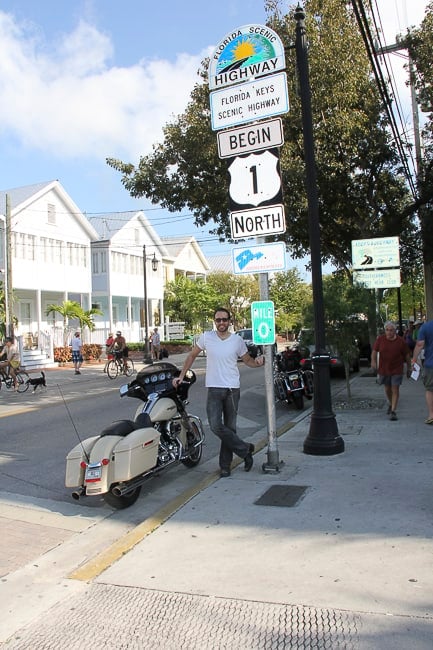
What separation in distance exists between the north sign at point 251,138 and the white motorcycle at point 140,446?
2.63m

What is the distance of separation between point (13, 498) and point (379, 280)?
9350 mm

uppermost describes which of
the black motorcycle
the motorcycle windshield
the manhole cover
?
the motorcycle windshield

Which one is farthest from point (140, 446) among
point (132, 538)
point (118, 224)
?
point (118, 224)

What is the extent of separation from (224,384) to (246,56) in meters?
3.79

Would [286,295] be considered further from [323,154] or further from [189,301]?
[323,154]

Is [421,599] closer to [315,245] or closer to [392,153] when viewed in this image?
[315,245]

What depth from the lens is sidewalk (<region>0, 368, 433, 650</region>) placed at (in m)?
3.22

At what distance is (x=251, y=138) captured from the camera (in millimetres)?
6594

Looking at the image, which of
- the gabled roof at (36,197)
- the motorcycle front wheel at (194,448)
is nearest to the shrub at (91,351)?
the gabled roof at (36,197)

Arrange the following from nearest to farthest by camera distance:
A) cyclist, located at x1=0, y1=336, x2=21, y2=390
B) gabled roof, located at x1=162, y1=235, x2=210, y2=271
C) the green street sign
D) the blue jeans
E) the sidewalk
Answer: the sidewalk
the blue jeans
the green street sign
cyclist, located at x1=0, y1=336, x2=21, y2=390
gabled roof, located at x1=162, y1=235, x2=210, y2=271

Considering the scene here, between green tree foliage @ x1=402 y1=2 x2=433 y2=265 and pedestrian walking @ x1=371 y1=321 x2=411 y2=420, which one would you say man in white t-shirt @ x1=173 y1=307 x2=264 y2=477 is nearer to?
pedestrian walking @ x1=371 y1=321 x2=411 y2=420

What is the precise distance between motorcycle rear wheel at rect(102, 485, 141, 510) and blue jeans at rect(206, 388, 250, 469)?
107cm

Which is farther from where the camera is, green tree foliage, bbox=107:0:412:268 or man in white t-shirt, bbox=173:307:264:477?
green tree foliage, bbox=107:0:412:268

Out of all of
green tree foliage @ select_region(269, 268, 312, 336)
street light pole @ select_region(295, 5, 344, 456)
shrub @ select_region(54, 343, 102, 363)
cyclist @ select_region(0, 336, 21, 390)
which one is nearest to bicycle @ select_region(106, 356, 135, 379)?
cyclist @ select_region(0, 336, 21, 390)
